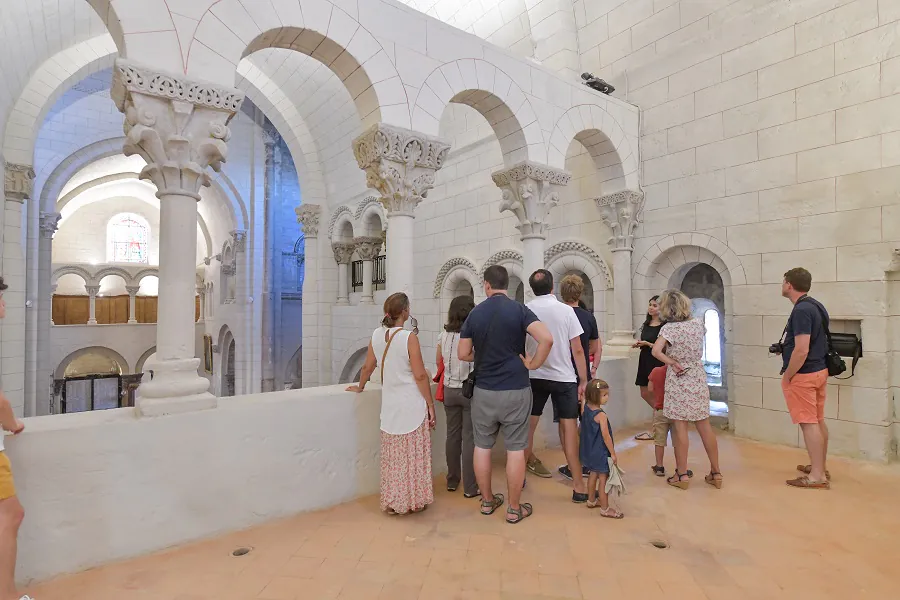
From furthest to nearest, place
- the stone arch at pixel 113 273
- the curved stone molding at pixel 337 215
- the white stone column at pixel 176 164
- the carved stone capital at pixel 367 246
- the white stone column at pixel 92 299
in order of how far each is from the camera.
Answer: the stone arch at pixel 113 273
the white stone column at pixel 92 299
the curved stone molding at pixel 337 215
the carved stone capital at pixel 367 246
the white stone column at pixel 176 164

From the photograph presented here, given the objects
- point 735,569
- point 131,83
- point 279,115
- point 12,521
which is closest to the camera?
point 12,521

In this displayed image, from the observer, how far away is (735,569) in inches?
93.7

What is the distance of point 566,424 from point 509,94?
3296mm

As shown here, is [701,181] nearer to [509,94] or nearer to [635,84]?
[635,84]

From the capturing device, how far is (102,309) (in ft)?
61.9

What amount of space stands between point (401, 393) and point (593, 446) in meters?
1.24

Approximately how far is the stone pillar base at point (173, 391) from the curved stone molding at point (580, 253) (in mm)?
5080

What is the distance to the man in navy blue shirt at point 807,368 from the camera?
11.0 feet

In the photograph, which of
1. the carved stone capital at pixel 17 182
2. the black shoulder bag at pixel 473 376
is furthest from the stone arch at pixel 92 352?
the black shoulder bag at pixel 473 376

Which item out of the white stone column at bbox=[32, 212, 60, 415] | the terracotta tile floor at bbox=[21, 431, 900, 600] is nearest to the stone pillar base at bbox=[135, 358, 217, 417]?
the terracotta tile floor at bbox=[21, 431, 900, 600]

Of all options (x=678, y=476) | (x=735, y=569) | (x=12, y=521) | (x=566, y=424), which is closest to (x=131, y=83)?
(x=12, y=521)

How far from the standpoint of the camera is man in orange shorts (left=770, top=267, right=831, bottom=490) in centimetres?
335

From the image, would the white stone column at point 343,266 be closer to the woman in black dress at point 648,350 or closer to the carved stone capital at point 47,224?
the carved stone capital at point 47,224

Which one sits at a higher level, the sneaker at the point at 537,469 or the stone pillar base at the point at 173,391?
the stone pillar base at the point at 173,391
